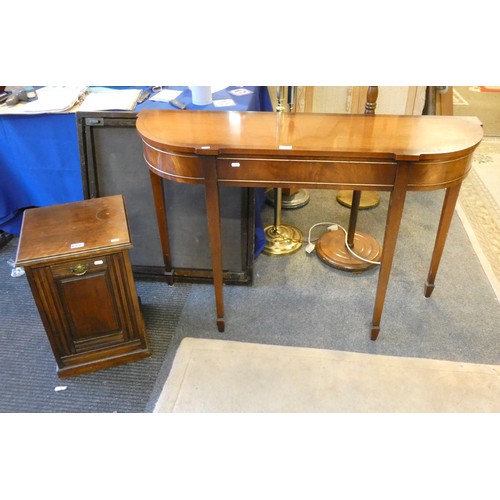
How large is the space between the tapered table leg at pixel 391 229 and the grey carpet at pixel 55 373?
2.52 feet

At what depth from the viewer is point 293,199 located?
2.49 m

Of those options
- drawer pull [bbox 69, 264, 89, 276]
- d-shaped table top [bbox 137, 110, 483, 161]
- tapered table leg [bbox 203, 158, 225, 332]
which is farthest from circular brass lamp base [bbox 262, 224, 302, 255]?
drawer pull [bbox 69, 264, 89, 276]

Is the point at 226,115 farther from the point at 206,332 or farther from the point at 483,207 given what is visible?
the point at 483,207

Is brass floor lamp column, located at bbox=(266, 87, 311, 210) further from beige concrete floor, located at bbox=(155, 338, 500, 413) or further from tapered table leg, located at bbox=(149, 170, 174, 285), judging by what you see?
beige concrete floor, located at bbox=(155, 338, 500, 413)

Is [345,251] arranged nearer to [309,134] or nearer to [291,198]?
[291,198]

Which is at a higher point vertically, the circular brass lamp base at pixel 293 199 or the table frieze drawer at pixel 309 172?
the table frieze drawer at pixel 309 172

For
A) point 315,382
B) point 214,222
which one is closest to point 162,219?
point 214,222

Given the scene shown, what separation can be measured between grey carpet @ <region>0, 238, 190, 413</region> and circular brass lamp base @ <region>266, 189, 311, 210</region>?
0.87 meters

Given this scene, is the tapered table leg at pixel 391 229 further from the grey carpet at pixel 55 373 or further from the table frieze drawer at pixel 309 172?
the grey carpet at pixel 55 373

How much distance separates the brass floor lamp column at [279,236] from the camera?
82.7 inches

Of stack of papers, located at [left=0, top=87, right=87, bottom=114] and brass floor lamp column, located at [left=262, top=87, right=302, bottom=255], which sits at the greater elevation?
stack of papers, located at [left=0, top=87, right=87, bottom=114]

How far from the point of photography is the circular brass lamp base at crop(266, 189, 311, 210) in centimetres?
246

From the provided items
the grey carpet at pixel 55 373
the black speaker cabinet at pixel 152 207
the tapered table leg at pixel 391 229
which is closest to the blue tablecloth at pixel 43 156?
the black speaker cabinet at pixel 152 207

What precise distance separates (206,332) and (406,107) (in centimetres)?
200
